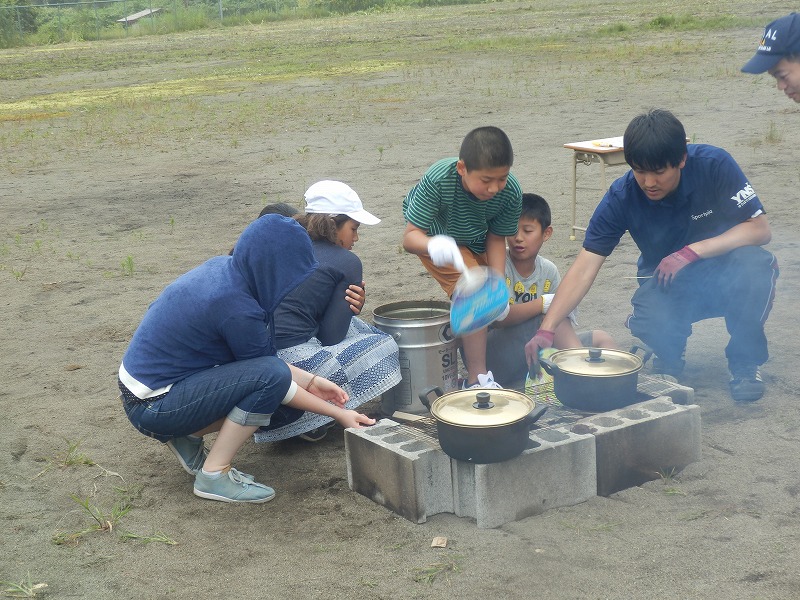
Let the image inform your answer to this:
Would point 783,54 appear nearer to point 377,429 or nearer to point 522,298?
point 522,298

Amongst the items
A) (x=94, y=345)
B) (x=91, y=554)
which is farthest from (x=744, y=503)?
(x=94, y=345)

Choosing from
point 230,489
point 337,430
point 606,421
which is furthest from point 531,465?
point 337,430

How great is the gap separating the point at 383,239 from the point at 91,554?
4755mm

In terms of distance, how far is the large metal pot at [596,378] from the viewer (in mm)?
3852

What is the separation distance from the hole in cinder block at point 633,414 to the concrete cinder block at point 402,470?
0.76 m

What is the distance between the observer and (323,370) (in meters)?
4.33

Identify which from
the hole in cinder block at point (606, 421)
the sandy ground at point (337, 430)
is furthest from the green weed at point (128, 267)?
the hole in cinder block at point (606, 421)

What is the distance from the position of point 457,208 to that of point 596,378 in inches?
49.8

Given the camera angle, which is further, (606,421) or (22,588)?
(606,421)

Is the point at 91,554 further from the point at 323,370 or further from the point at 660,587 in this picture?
the point at 660,587

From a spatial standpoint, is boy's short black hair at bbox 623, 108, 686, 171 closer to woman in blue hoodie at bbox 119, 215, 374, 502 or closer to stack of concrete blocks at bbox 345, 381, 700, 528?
stack of concrete blocks at bbox 345, 381, 700, 528

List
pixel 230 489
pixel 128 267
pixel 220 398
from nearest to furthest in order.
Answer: pixel 220 398 → pixel 230 489 → pixel 128 267

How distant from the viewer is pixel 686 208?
4.69m

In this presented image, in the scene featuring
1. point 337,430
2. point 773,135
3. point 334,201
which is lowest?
point 337,430
